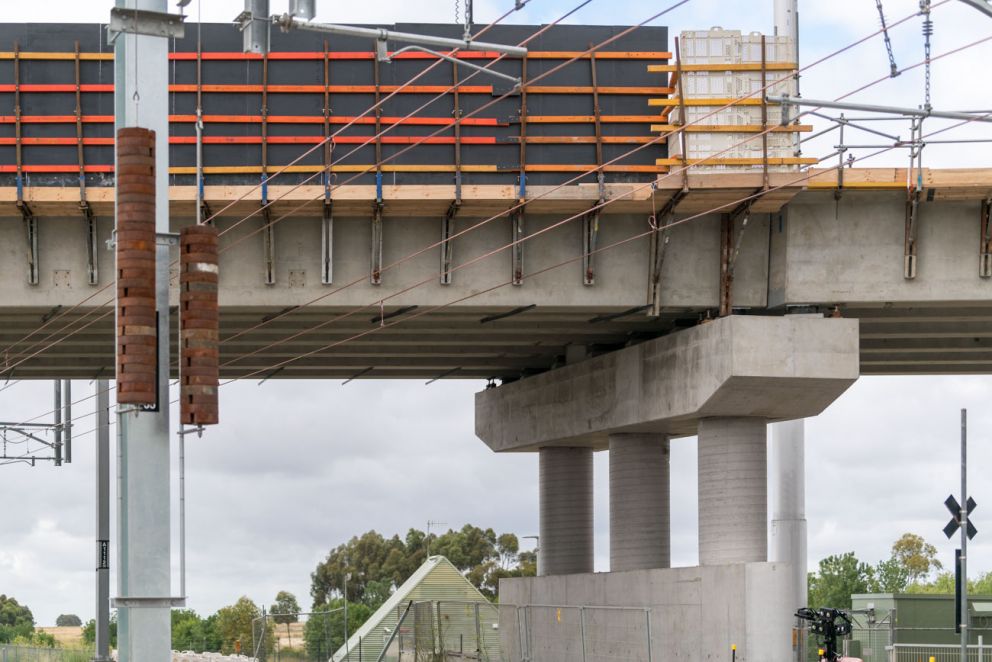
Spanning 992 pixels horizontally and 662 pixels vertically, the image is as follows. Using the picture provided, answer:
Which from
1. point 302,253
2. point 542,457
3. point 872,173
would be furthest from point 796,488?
point 302,253

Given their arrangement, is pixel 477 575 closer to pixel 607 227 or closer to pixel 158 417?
pixel 607 227

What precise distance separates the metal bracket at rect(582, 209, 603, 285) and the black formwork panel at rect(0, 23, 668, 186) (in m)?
0.95

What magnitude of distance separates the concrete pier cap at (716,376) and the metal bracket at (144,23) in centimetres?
1785

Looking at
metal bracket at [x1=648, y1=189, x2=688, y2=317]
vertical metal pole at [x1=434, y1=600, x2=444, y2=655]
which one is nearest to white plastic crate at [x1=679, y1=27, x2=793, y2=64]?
metal bracket at [x1=648, y1=189, x2=688, y2=317]

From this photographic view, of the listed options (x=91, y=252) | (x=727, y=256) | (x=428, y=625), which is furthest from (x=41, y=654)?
(x=727, y=256)

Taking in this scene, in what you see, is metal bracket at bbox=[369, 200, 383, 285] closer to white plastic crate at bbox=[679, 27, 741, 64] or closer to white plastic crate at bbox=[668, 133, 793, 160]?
white plastic crate at bbox=[668, 133, 793, 160]

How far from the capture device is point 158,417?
51.9 feet

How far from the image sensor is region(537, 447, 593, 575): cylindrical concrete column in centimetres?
4428

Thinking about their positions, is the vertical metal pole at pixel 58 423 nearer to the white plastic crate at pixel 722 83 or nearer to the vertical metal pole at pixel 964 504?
the white plastic crate at pixel 722 83

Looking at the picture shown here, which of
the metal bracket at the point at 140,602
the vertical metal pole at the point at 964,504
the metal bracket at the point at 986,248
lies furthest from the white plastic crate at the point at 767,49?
the metal bracket at the point at 140,602

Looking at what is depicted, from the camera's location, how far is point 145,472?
1570cm

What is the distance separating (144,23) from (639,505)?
85.4 feet

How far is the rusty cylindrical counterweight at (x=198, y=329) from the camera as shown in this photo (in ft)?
51.2

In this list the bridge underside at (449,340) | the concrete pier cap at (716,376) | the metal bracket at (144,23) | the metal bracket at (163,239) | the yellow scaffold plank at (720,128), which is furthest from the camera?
the bridge underside at (449,340)
